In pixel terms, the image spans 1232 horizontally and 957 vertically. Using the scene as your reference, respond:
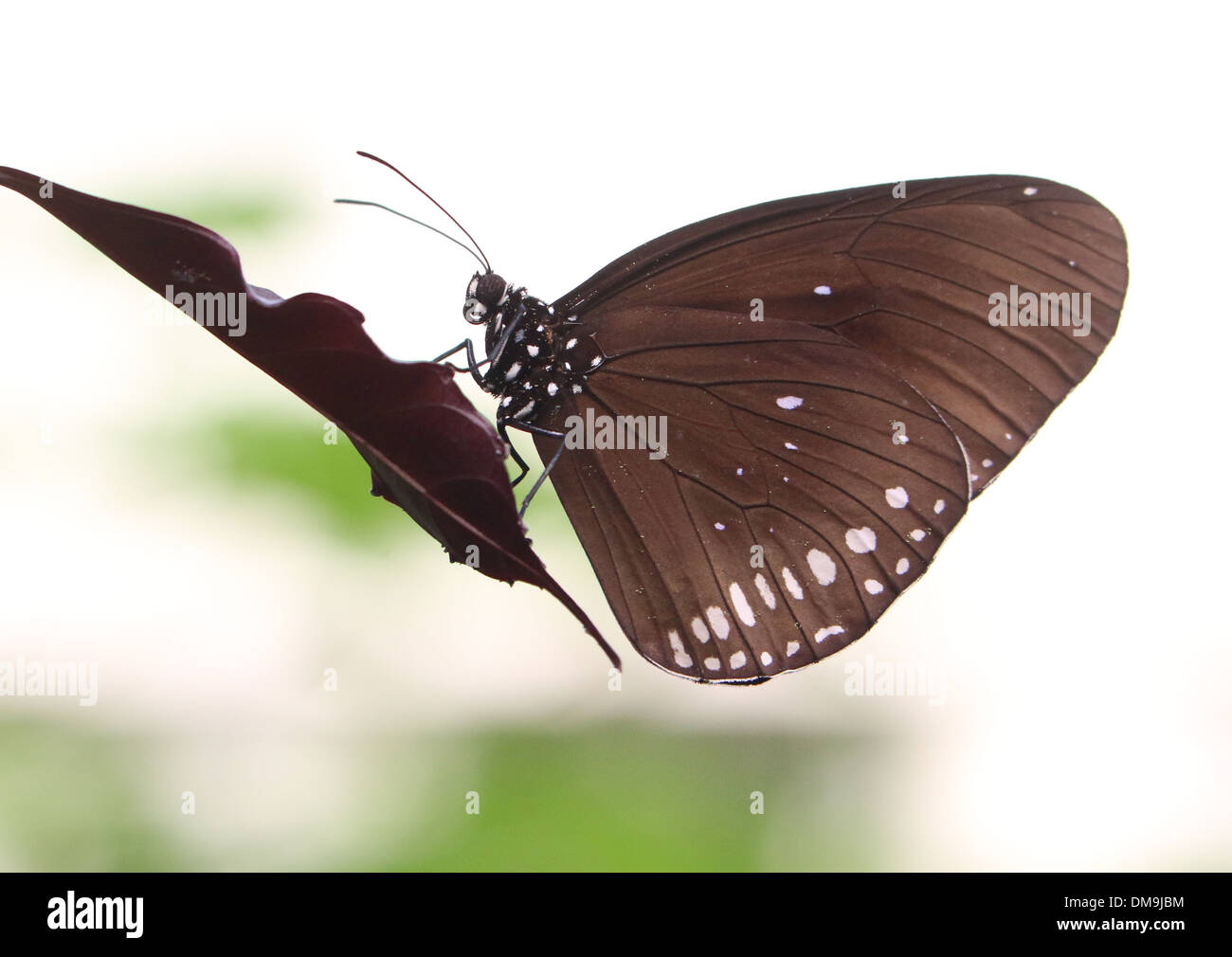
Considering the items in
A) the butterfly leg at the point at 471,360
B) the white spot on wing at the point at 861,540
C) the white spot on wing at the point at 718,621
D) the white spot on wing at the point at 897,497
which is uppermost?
the butterfly leg at the point at 471,360

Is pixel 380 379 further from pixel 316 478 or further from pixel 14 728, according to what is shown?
pixel 14 728

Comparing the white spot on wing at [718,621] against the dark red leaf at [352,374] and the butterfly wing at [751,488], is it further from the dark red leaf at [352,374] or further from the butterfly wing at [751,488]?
the dark red leaf at [352,374]

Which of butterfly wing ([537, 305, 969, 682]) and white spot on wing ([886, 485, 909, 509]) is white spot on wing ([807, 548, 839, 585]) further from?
white spot on wing ([886, 485, 909, 509])

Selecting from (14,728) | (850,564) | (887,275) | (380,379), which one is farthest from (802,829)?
(380,379)

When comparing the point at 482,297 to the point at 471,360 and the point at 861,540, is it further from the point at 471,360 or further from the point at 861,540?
the point at 861,540

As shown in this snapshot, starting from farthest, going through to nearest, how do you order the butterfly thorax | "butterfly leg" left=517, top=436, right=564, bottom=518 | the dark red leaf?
1. the butterfly thorax
2. "butterfly leg" left=517, top=436, right=564, bottom=518
3. the dark red leaf

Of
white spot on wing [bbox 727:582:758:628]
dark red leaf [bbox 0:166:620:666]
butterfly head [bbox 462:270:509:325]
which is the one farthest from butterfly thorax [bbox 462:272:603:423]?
dark red leaf [bbox 0:166:620:666]

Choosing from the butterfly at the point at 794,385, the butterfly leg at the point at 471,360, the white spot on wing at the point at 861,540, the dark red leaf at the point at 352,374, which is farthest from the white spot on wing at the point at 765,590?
the dark red leaf at the point at 352,374
